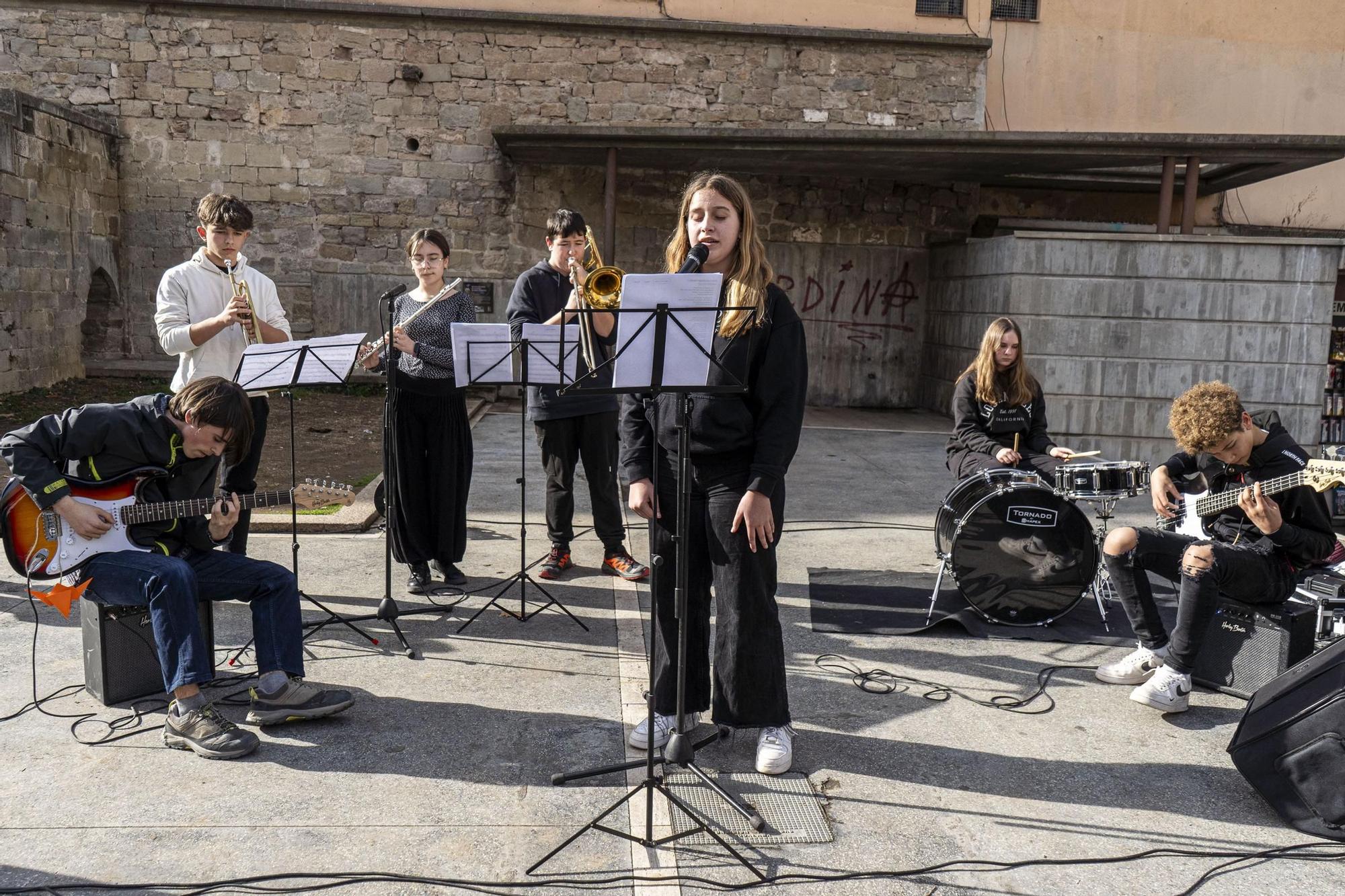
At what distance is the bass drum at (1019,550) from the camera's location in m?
5.13

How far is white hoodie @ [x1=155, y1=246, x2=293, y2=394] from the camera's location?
489cm

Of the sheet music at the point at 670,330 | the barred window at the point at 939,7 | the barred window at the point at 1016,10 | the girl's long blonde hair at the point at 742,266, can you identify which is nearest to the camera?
the sheet music at the point at 670,330

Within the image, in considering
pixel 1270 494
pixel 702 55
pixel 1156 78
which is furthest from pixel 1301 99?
pixel 1270 494

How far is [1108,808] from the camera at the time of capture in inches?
134

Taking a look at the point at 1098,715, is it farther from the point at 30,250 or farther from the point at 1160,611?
the point at 30,250

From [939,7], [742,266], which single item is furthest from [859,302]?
[742,266]

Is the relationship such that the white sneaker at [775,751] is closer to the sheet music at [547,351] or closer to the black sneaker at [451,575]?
the sheet music at [547,351]

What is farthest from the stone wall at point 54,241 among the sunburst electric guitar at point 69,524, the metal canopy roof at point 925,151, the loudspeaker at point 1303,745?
the loudspeaker at point 1303,745

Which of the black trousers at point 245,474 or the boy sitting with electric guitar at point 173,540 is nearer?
the boy sitting with electric guitar at point 173,540

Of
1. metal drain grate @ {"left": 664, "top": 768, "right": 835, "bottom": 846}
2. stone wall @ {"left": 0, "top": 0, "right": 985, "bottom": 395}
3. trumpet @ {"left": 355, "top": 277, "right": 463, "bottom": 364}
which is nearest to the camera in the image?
metal drain grate @ {"left": 664, "top": 768, "right": 835, "bottom": 846}

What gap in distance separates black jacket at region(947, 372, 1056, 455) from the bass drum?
777mm

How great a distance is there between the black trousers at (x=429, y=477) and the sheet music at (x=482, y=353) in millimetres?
494

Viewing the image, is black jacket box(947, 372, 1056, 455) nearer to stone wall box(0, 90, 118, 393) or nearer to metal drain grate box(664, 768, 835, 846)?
metal drain grate box(664, 768, 835, 846)

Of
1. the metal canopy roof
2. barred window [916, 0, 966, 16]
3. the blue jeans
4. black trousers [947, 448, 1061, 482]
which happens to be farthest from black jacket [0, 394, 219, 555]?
barred window [916, 0, 966, 16]
